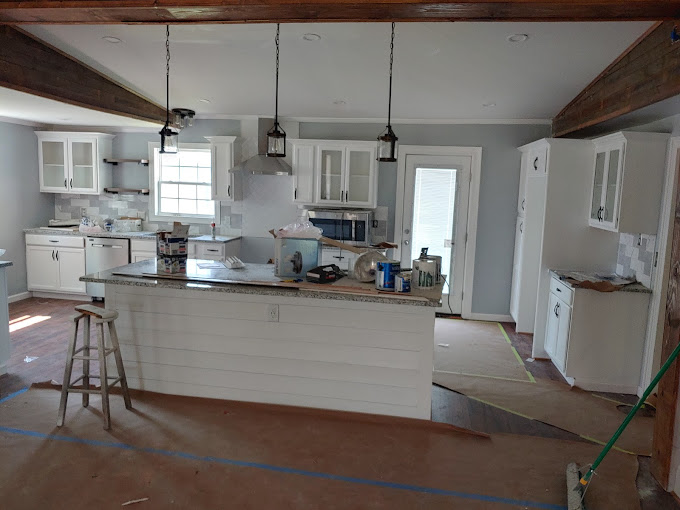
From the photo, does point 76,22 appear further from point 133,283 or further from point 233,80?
point 233,80

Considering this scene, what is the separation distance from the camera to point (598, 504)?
8.26 feet

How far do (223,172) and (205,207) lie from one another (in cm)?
Result: 73

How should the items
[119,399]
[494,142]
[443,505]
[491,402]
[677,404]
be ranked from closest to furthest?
1. [443,505]
2. [677,404]
3. [119,399]
4. [491,402]
5. [494,142]

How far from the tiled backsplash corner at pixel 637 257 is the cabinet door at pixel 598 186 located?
32cm

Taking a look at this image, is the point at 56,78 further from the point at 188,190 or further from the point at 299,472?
the point at 299,472

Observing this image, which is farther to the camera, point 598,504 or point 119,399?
point 119,399

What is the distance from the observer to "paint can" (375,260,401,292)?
309cm

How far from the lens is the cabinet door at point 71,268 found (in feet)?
20.4

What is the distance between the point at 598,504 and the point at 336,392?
1547 mm

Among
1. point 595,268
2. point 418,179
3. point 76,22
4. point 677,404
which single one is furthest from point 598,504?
point 418,179

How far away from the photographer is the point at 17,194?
6.27 metres

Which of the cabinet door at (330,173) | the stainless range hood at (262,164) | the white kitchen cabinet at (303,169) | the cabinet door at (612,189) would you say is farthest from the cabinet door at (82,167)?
the cabinet door at (612,189)

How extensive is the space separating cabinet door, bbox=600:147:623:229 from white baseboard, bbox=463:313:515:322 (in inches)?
84.5

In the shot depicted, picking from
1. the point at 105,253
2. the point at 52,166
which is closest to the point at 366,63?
the point at 105,253
